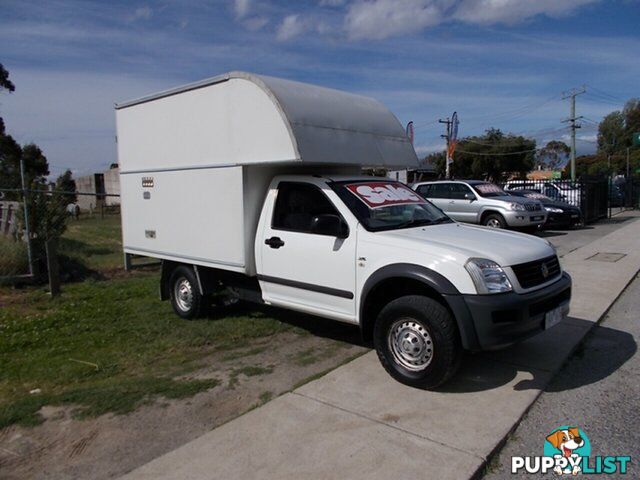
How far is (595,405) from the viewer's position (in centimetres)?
411

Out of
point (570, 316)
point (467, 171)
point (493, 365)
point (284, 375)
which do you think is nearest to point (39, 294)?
point (284, 375)

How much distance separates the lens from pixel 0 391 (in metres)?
4.53

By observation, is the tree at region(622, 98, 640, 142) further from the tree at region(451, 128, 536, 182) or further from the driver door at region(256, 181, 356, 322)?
the driver door at region(256, 181, 356, 322)

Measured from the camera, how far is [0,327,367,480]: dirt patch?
337 centimetres

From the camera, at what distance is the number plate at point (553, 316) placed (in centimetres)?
434

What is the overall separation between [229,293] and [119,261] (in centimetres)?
620

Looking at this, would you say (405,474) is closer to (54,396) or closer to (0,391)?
(54,396)

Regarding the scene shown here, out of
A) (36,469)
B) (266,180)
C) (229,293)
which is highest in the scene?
(266,180)

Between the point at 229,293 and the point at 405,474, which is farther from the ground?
the point at 229,293

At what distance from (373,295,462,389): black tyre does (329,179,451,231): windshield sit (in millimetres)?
869

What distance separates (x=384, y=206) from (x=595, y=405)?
2.48 meters
